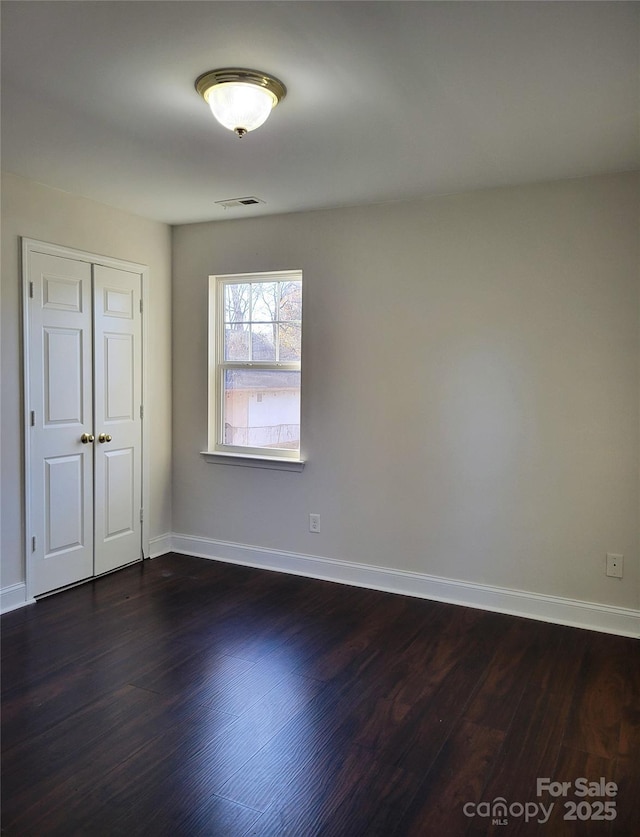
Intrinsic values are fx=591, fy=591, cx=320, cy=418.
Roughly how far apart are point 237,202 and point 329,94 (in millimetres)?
1627

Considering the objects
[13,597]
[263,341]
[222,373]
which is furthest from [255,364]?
[13,597]

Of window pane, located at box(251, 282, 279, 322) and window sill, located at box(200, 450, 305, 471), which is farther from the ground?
window pane, located at box(251, 282, 279, 322)

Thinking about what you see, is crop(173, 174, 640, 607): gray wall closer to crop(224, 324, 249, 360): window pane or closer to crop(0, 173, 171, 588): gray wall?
crop(224, 324, 249, 360): window pane

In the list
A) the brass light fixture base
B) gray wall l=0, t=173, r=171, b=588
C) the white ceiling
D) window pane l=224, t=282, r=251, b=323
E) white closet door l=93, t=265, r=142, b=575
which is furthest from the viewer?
window pane l=224, t=282, r=251, b=323

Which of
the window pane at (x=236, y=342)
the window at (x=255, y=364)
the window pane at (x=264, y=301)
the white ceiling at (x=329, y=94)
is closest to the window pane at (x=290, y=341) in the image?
the window at (x=255, y=364)

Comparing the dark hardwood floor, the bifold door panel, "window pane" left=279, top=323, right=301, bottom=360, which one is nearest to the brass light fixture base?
the bifold door panel

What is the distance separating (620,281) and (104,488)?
3.38 meters

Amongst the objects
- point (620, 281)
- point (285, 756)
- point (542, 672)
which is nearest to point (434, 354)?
point (620, 281)

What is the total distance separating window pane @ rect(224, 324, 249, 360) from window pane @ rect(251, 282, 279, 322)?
14 centimetres

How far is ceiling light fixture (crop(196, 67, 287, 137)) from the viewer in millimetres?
2100

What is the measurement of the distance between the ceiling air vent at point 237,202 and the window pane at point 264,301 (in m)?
0.60

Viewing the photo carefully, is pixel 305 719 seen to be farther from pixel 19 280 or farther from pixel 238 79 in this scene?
pixel 19 280

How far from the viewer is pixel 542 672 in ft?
9.14

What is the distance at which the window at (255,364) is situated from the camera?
4156 millimetres
